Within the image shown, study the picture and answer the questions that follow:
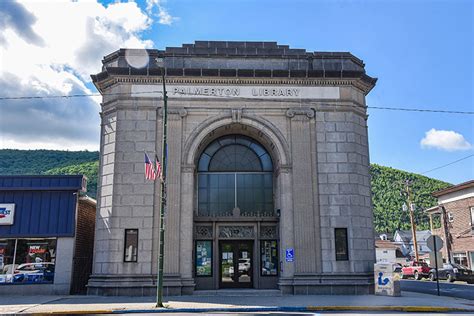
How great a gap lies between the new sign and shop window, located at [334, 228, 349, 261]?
15099 mm

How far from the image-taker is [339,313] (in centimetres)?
1459

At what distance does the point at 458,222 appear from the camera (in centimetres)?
3938

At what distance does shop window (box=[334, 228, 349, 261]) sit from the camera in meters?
20.8

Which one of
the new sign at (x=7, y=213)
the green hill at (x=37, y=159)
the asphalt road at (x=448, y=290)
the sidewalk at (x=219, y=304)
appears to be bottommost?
the asphalt road at (x=448, y=290)

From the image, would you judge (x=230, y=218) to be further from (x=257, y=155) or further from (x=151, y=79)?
(x=151, y=79)

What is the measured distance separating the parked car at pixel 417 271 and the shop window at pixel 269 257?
23822 mm

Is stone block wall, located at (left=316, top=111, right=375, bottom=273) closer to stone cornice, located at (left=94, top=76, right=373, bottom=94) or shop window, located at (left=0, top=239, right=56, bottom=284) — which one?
stone cornice, located at (left=94, top=76, right=373, bottom=94)

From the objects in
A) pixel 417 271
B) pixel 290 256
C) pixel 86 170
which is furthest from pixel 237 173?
pixel 86 170

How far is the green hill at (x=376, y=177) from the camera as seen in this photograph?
228ft

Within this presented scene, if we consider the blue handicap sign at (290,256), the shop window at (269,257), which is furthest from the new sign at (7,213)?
the blue handicap sign at (290,256)

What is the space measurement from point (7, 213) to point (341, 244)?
15.6 m

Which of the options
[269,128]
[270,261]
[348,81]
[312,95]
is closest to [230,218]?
[270,261]

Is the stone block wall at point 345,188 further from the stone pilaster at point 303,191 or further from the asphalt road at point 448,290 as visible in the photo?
the asphalt road at point 448,290

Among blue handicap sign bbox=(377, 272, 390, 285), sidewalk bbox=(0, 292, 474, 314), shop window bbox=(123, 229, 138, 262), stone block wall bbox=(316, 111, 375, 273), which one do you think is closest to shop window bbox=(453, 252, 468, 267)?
stone block wall bbox=(316, 111, 375, 273)
